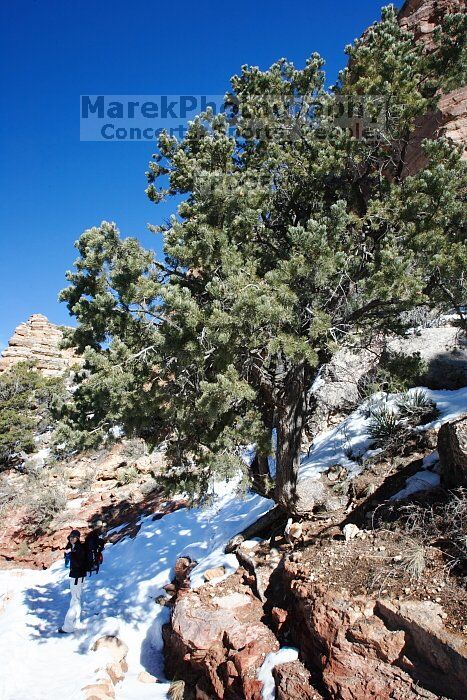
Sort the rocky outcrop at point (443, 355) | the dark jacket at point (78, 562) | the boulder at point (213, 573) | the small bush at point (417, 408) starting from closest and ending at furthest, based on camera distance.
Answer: the boulder at point (213, 573)
the dark jacket at point (78, 562)
the small bush at point (417, 408)
the rocky outcrop at point (443, 355)

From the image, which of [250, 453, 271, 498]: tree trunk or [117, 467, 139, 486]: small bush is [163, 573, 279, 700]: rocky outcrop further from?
[117, 467, 139, 486]: small bush

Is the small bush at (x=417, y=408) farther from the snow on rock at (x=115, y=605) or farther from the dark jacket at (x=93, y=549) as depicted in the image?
the dark jacket at (x=93, y=549)

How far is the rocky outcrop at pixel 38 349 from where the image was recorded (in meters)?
32.6

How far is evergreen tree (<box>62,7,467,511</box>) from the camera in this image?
5430 mm

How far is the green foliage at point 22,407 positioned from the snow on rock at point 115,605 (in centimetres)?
995

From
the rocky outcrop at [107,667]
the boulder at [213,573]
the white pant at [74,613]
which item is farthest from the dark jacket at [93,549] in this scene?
the boulder at [213,573]

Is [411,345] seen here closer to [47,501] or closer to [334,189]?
[334,189]

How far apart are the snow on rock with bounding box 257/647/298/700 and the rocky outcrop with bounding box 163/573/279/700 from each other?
76 millimetres

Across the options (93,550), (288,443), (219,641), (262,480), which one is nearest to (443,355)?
(288,443)

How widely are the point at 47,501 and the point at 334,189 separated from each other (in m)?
12.5

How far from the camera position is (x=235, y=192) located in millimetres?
6320

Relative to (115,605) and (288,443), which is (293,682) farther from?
(115,605)

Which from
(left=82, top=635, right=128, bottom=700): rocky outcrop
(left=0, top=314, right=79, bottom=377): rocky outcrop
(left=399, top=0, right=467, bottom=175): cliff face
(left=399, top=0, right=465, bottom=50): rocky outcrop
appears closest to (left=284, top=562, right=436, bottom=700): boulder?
(left=82, top=635, right=128, bottom=700): rocky outcrop

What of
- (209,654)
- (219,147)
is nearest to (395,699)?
(209,654)
